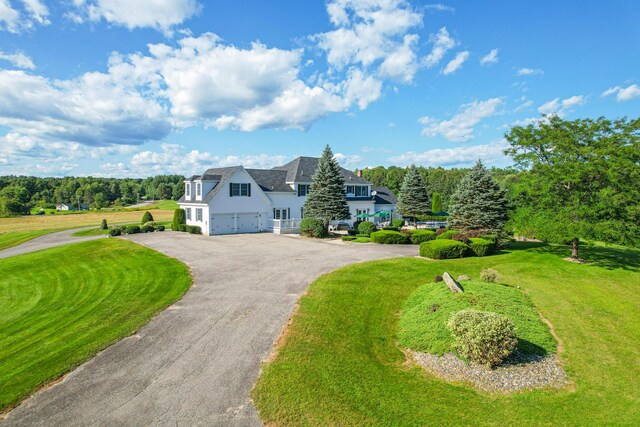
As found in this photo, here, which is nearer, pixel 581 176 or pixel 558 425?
pixel 558 425

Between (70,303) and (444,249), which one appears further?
(444,249)

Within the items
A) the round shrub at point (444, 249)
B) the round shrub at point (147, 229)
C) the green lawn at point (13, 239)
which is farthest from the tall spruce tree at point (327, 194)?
the green lawn at point (13, 239)

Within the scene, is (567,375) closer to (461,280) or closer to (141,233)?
(461,280)

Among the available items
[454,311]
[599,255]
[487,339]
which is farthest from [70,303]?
[599,255]

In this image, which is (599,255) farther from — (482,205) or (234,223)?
(234,223)

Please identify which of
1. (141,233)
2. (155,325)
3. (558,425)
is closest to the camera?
(558,425)

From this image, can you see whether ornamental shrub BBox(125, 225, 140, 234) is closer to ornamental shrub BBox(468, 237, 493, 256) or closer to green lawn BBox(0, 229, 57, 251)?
green lawn BBox(0, 229, 57, 251)

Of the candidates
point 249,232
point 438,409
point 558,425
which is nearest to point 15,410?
point 438,409
